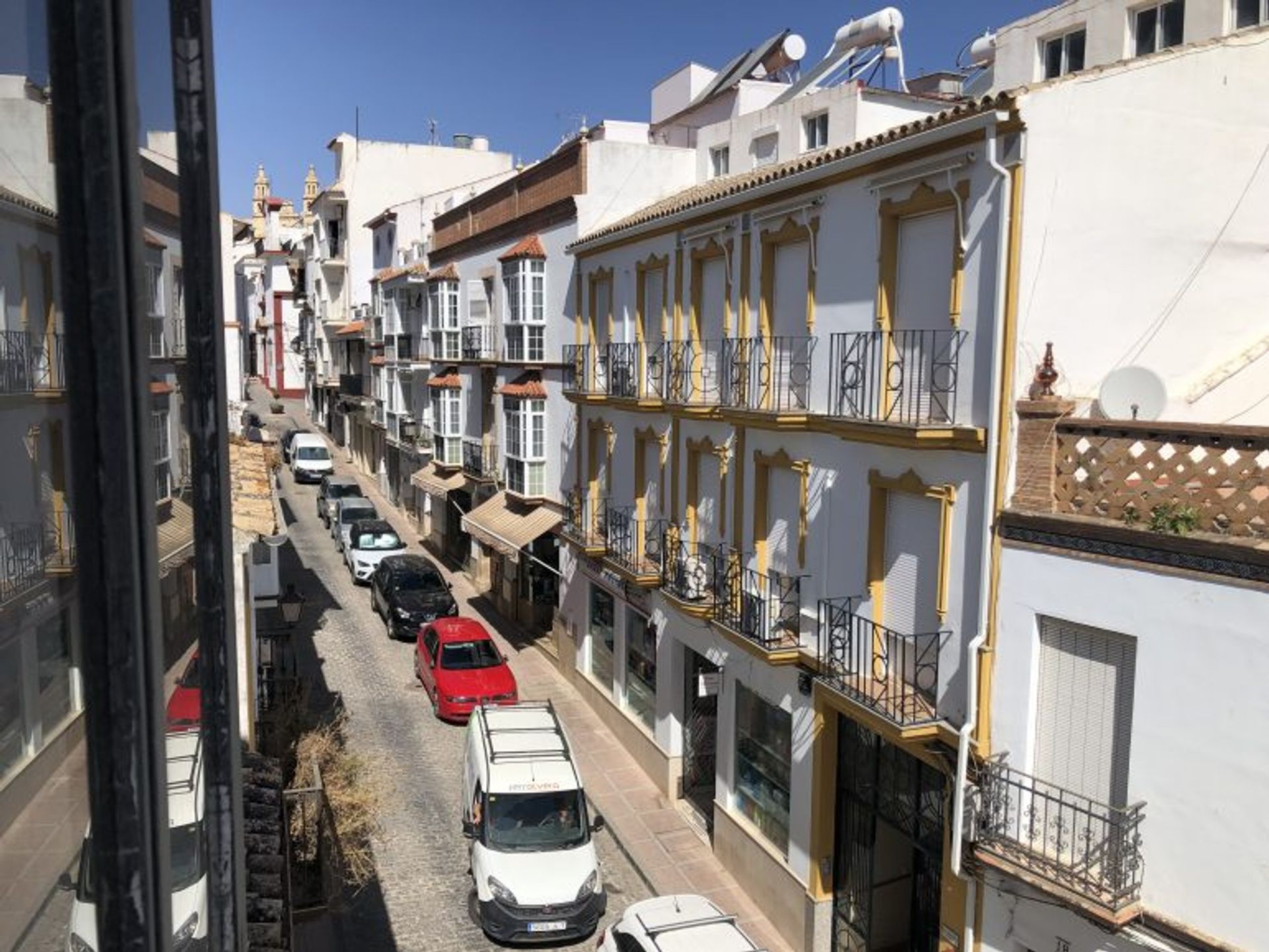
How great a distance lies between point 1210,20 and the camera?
580 inches

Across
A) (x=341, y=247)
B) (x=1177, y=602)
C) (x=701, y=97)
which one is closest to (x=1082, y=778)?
(x=1177, y=602)

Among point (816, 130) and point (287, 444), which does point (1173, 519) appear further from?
point (287, 444)

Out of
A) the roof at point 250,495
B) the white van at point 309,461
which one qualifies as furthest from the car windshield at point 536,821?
the white van at point 309,461

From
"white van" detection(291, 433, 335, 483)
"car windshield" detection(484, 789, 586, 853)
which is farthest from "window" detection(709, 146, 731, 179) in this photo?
"white van" detection(291, 433, 335, 483)

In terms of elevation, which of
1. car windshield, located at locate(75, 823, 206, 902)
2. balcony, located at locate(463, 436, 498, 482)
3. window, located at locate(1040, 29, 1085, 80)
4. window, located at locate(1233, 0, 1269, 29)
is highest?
window, located at locate(1040, 29, 1085, 80)

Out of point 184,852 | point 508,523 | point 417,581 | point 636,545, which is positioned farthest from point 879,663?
point 417,581

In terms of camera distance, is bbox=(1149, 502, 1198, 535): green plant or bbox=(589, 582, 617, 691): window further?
bbox=(589, 582, 617, 691): window

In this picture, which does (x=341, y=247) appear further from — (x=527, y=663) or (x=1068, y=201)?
(x=1068, y=201)

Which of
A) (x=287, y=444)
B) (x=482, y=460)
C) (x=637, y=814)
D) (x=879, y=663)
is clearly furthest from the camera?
(x=287, y=444)

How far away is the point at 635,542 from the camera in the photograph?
19172 millimetres

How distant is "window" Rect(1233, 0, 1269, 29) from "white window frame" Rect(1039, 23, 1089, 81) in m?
2.45

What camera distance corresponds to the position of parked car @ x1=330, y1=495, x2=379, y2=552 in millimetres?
35281

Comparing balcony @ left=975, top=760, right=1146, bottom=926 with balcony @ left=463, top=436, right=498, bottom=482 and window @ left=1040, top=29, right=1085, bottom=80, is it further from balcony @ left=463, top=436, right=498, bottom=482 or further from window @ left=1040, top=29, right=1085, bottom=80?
balcony @ left=463, top=436, right=498, bottom=482

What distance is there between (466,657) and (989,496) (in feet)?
48.1
